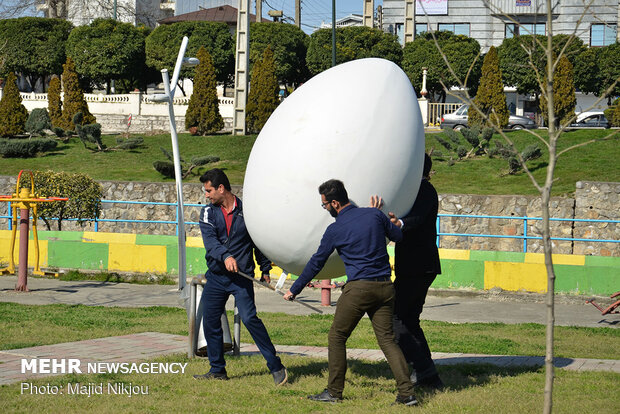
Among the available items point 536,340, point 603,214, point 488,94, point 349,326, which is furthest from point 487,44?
point 349,326

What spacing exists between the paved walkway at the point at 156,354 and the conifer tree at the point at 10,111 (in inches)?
1064

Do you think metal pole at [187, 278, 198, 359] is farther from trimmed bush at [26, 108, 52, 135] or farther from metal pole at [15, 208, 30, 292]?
trimmed bush at [26, 108, 52, 135]

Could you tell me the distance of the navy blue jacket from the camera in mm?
5754

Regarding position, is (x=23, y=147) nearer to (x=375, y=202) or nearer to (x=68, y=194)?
(x=68, y=194)

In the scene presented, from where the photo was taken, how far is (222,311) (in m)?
6.82

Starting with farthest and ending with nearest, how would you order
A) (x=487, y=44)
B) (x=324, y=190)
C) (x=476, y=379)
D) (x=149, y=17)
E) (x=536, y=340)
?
(x=149, y=17) → (x=487, y=44) → (x=536, y=340) → (x=476, y=379) → (x=324, y=190)

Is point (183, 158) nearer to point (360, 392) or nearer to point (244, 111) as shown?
point (244, 111)

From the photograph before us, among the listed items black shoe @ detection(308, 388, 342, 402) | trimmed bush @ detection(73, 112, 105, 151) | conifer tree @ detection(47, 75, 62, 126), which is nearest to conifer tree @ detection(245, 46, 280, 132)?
trimmed bush @ detection(73, 112, 105, 151)

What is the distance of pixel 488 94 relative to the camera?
30.2m

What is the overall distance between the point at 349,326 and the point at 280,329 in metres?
4.02

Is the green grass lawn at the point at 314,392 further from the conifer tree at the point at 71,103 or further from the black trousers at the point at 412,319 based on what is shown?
the conifer tree at the point at 71,103

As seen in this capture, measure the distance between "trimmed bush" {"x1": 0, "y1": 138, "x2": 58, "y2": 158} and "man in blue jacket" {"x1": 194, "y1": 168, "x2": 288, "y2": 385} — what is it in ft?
81.4

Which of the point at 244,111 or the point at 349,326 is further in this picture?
the point at 244,111

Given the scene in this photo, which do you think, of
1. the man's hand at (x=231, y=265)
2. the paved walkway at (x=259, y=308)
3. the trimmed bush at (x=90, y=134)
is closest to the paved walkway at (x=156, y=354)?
the paved walkway at (x=259, y=308)
